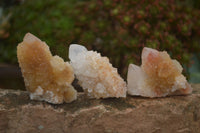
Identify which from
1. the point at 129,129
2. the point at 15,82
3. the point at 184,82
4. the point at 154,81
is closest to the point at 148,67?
the point at 154,81

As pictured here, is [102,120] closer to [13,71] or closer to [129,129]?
[129,129]

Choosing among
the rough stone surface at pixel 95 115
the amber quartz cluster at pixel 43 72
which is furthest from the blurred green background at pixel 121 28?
the amber quartz cluster at pixel 43 72

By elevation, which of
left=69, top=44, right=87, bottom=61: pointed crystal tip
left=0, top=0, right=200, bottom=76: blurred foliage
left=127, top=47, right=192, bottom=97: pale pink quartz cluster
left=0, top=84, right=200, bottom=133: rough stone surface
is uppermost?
left=0, top=0, right=200, bottom=76: blurred foliage

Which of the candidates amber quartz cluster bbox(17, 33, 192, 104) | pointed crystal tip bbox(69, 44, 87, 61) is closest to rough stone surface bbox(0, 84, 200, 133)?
amber quartz cluster bbox(17, 33, 192, 104)

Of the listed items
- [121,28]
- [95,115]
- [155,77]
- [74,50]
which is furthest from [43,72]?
[121,28]

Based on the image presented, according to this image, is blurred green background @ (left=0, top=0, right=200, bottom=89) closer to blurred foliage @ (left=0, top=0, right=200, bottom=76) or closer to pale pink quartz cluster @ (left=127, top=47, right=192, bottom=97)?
blurred foliage @ (left=0, top=0, right=200, bottom=76)

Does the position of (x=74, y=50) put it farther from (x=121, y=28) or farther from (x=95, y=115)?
(x=121, y=28)
